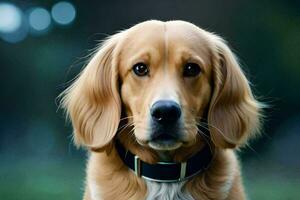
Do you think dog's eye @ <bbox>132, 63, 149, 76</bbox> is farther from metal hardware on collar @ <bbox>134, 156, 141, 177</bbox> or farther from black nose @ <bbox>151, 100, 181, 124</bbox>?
metal hardware on collar @ <bbox>134, 156, 141, 177</bbox>

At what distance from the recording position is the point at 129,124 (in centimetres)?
547

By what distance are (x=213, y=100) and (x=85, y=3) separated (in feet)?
16.1

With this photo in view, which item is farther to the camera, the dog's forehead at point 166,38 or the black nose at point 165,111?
the dog's forehead at point 166,38

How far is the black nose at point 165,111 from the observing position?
5.14 metres

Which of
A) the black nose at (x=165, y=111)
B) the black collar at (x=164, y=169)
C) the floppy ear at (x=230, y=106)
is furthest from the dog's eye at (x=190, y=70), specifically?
the black collar at (x=164, y=169)

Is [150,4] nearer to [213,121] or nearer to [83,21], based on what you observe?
[83,21]

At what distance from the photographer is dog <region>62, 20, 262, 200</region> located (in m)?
5.39

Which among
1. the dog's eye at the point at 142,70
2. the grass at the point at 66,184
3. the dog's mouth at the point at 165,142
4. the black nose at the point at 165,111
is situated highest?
the dog's eye at the point at 142,70

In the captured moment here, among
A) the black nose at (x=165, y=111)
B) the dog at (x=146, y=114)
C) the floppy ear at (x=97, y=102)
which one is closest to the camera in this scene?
the black nose at (x=165, y=111)

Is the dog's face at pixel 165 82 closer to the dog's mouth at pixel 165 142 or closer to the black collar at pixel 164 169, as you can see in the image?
the dog's mouth at pixel 165 142

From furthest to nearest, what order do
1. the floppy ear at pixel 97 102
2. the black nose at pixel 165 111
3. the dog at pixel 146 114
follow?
1. the floppy ear at pixel 97 102
2. the dog at pixel 146 114
3. the black nose at pixel 165 111

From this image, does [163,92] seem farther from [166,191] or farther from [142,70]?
[166,191]

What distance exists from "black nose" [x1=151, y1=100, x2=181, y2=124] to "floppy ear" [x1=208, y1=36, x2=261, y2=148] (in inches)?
16.4

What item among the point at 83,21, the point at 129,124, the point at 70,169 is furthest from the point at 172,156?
the point at 83,21
